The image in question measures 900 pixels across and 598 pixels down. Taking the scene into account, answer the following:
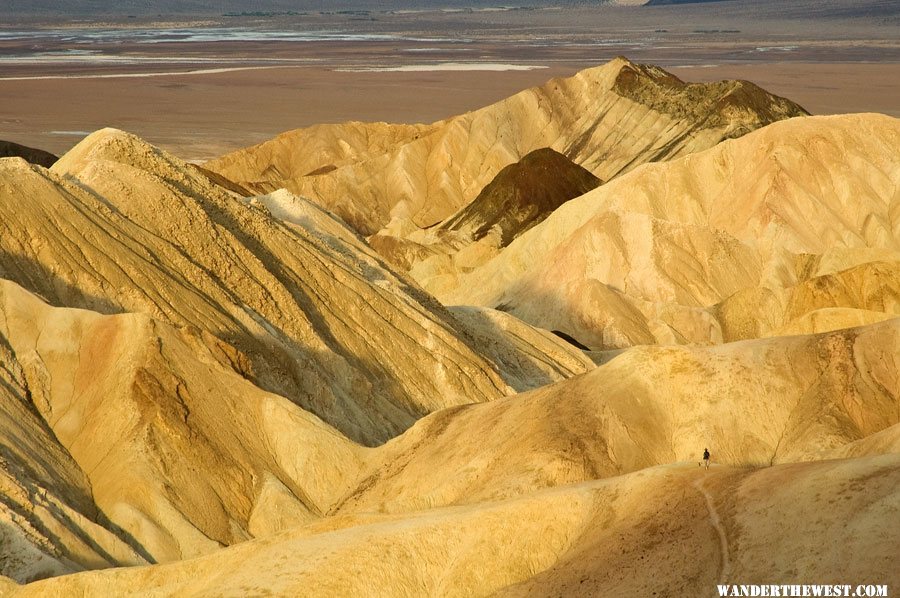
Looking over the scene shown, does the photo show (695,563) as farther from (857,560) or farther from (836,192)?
(836,192)

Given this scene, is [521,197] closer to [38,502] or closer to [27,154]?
[27,154]

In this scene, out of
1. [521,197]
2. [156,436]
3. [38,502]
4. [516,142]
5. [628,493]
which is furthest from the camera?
[516,142]

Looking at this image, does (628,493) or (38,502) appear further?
(38,502)

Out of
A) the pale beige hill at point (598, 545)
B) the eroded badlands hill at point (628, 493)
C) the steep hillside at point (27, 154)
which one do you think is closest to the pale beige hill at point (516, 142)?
the steep hillside at point (27, 154)

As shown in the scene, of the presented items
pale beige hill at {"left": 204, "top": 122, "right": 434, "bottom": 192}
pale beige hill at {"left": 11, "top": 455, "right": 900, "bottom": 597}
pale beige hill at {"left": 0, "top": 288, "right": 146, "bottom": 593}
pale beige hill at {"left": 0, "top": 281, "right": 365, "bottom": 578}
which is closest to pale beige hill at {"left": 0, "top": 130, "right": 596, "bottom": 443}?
pale beige hill at {"left": 0, "top": 281, "right": 365, "bottom": 578}

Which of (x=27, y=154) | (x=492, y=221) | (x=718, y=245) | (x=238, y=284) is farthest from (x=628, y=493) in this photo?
(x=27, y=154)

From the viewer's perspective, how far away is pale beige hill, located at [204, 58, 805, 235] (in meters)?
104

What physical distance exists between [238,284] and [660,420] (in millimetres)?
14877

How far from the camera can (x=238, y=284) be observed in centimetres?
4475

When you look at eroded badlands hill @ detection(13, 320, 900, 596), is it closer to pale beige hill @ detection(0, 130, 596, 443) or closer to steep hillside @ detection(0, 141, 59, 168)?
pale beige hill @ detection(0, 130, 596, 443)

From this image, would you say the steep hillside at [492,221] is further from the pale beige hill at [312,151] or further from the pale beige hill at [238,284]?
the pale beige hill at [238,284]

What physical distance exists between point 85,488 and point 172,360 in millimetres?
4449

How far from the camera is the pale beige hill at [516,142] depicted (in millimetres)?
103562

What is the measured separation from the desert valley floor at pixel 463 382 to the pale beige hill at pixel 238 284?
0.11 m
